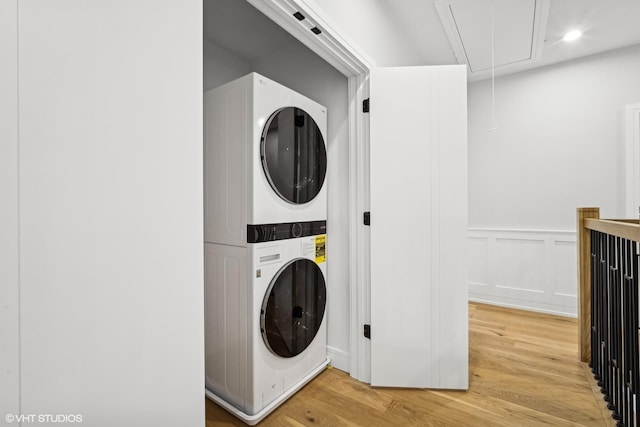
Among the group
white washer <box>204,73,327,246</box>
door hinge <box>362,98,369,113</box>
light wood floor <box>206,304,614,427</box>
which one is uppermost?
door hinge <box>362,98,369,113</box>

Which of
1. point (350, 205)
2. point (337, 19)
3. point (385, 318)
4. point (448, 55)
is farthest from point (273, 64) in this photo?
point (385, 318)

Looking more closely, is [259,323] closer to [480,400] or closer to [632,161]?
[480,400]

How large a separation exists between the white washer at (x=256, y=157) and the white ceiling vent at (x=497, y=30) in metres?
1.42

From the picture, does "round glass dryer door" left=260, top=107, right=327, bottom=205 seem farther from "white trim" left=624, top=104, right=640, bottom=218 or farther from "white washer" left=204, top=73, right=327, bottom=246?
"white trim" left=624, top=104, right=640, bottom=218

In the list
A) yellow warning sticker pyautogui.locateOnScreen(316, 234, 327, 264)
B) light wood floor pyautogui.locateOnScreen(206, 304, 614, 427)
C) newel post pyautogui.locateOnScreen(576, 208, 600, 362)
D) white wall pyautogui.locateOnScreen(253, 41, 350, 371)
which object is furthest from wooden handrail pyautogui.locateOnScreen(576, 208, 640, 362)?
yellow warning sticker pyautogui.locateOnScreen(316, 234, 327, 264)

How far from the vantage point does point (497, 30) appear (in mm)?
2477

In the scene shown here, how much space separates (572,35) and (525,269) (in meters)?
2.21

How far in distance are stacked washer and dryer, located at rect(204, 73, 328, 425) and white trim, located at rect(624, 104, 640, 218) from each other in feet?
9.65

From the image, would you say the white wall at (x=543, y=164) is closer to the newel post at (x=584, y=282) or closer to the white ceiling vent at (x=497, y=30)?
the white ceiling vent at (x=497, y=30)

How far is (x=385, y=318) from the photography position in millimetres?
1885

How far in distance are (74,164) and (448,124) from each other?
5.86 ft

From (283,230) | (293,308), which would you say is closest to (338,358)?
(293,308)

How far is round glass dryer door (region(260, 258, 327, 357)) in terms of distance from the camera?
5.42 feet

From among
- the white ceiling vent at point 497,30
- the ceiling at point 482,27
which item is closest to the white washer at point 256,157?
the ceiling at point 482,27
